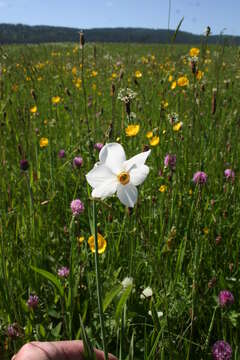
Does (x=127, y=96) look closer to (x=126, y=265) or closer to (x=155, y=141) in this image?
(x=155, y=141)

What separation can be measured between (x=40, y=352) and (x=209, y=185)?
142cm

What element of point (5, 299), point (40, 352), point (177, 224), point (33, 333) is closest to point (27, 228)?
point (5, 299)

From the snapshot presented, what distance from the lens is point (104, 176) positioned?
0.66m

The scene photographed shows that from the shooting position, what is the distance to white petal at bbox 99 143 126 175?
Result: 2.18 ft

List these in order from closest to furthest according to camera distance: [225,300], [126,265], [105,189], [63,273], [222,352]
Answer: [105,189] < [222,352] < [225,300] < [63,273] < [126,265]

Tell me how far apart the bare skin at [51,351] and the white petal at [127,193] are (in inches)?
14.6

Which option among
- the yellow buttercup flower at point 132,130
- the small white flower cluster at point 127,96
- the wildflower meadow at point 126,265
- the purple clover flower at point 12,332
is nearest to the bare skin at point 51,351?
the wildflower meadow at point 126,265

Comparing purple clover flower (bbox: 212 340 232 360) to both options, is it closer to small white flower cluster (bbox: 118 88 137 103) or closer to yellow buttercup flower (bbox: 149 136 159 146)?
small white flower cluster (bbox: 118 88 137 103)

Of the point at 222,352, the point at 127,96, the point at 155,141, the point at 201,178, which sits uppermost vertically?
the point at 127,96

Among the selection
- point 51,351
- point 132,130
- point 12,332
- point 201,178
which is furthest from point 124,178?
point 132,130

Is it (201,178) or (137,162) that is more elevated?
(137,162)

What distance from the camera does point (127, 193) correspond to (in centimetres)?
64

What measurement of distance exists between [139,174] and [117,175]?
0.15 ft

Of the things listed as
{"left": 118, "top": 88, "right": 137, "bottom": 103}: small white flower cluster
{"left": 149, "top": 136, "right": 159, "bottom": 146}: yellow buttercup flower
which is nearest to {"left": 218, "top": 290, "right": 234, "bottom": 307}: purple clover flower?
{"left": 118, "top": 88, "right": 137, "bottom": 103}: small white flower cluster
